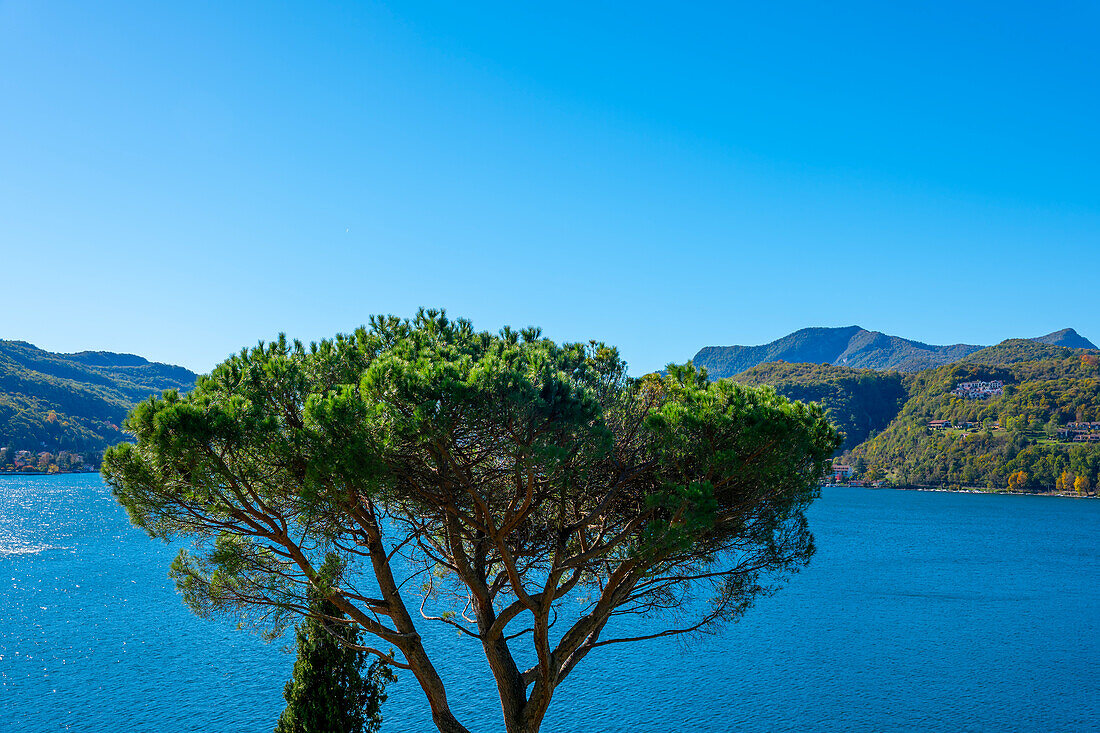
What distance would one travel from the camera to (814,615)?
32.1 m

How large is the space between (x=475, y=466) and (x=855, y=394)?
131 meters

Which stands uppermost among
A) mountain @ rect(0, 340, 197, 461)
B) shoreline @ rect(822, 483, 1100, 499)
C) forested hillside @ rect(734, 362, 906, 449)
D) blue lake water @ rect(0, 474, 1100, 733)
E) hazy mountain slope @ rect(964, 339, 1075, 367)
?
hazy mountain slope @ rect(964, 339, 1075, 367)

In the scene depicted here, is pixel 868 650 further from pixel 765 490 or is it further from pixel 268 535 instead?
pixel 268 535

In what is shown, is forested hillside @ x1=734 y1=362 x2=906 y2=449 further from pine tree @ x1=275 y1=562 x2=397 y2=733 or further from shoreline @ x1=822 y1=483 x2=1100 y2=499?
pine tree @ x1=275 y1=562 x2=397 y2=733

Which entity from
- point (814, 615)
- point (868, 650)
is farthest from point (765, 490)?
point (814, 615)

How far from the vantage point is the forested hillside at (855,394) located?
119250 mm

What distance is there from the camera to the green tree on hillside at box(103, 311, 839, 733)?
21.7 ft

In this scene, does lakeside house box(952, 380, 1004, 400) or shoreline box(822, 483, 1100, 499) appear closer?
shoreline box(822, 483, 1100, 499)

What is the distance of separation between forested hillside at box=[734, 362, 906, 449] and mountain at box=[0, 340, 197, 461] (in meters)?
99.7

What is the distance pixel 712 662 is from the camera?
25.5 meters

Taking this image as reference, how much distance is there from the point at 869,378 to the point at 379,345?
450 ft

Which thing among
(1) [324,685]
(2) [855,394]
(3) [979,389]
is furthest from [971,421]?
(1) [324,685]

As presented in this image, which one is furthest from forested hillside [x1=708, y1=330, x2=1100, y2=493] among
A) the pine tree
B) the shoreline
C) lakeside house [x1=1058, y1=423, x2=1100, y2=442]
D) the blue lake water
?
the pine tree

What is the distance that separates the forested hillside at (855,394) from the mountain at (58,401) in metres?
99.7
